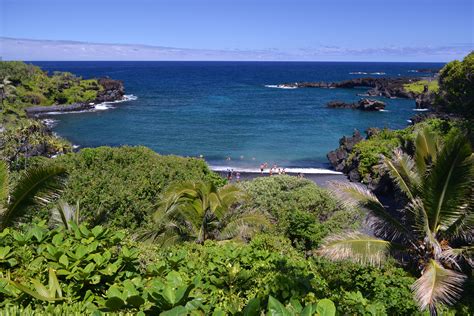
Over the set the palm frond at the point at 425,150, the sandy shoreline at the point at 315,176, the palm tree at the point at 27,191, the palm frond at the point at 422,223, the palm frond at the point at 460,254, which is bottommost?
the sandy shoreline at the point at 315,176

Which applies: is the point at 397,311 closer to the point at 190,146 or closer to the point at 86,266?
the point at 86,266

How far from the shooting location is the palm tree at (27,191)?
777cm

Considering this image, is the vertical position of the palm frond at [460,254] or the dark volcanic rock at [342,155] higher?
the palm frond at [460,254]

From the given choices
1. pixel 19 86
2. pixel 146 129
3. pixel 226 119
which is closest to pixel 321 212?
pixel 146 129

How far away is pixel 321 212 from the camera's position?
1633 cm

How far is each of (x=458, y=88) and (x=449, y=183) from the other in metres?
25.0

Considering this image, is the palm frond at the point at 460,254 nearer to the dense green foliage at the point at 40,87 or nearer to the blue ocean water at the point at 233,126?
the blue ocean water at the point at 233,126

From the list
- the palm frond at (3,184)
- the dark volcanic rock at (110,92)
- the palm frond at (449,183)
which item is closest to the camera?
the palm frond at (3,184)

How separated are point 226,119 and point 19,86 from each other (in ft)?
123

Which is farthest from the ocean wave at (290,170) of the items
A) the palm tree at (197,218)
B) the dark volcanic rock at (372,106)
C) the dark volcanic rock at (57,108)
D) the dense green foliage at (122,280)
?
the dark volcanic rock at (57,108)

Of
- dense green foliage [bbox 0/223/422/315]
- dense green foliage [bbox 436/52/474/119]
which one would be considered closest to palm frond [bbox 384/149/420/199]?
dense green foliage [bbox 0/223/422/315]

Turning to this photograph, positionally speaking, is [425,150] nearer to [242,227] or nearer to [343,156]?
[242,227]

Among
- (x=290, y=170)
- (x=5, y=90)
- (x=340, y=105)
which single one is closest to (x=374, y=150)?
(x=290, y=170)

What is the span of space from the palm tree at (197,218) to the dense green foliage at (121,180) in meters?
1.25
